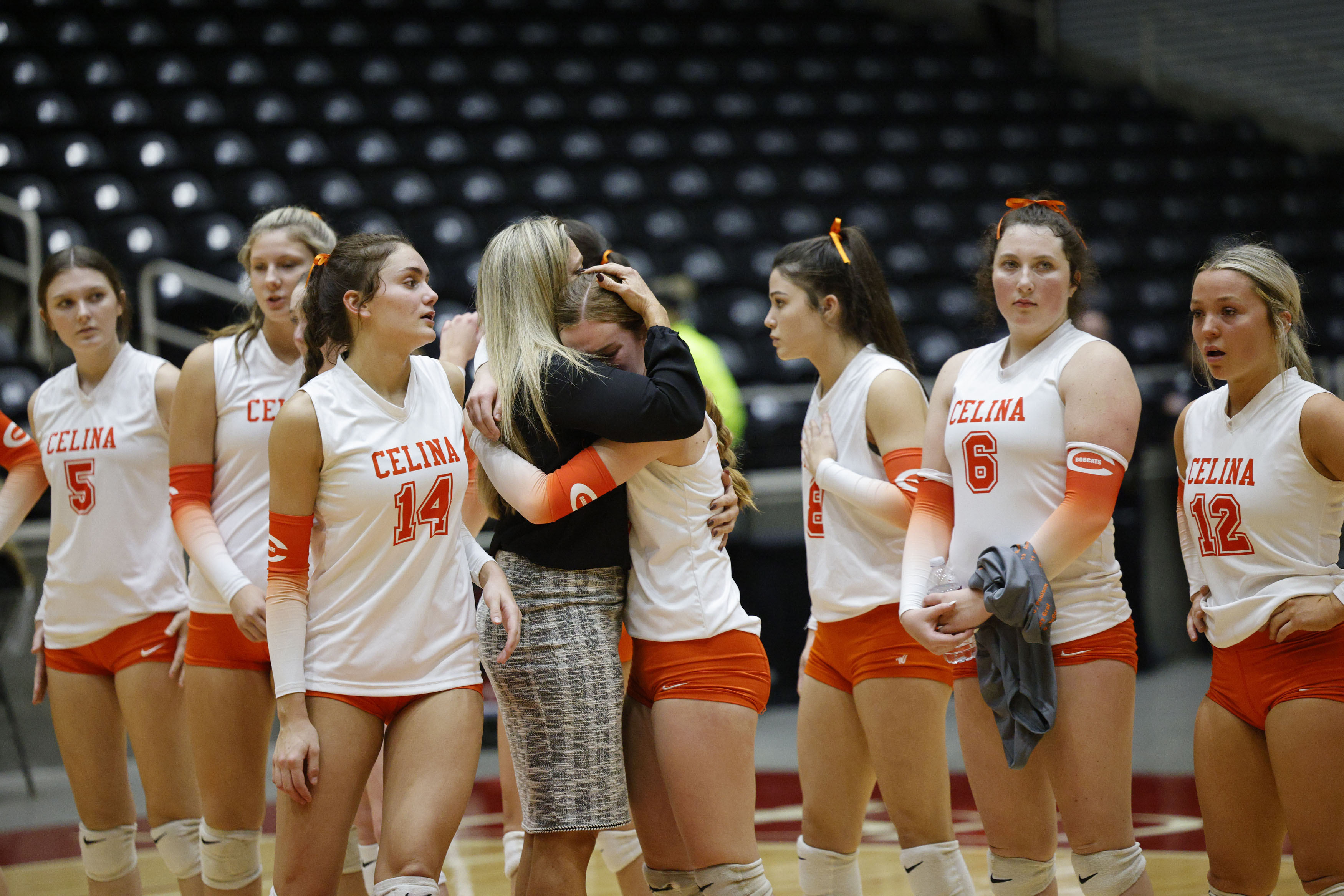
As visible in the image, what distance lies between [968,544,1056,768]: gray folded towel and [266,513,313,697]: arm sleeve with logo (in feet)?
3.82

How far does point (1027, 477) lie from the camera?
2361mm

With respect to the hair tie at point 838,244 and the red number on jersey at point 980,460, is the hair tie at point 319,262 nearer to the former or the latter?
the hair tie at point 838,244

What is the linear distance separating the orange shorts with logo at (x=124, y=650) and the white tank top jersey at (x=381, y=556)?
93 cm

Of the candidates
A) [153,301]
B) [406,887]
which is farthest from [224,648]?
[153,301]

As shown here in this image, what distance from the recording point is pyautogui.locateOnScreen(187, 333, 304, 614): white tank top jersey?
110 inches

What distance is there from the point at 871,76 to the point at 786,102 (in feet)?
3.06

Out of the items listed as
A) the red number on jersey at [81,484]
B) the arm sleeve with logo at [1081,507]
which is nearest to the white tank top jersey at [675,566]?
the arm sleeve with logo at [1081,507]

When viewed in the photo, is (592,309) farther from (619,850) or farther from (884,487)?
(619,850)

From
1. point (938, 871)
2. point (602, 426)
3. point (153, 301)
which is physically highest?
point (153, 301)

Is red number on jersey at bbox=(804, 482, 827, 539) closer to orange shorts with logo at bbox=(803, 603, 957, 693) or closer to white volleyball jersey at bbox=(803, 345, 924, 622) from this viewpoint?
white volleyball jersey at bbox=(803, 345, 924, 622)

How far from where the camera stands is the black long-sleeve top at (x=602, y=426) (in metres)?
2.12

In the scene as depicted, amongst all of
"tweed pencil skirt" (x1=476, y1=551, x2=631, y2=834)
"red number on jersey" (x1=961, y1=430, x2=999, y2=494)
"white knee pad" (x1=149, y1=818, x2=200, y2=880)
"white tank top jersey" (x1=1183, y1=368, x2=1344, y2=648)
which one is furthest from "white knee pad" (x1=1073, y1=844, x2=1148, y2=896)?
"white knee pad" (x1=149, y1=818, x2=200, y2=880)

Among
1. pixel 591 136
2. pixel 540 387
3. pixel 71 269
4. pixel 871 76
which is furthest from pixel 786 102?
pixel 540 387

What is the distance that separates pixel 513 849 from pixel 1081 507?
1563 millimetres
